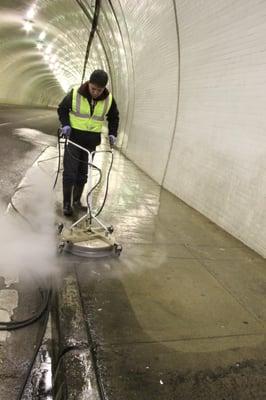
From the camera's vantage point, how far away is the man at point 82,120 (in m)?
4.48

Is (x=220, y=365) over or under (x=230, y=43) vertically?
under

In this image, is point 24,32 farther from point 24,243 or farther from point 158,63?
point 24,243

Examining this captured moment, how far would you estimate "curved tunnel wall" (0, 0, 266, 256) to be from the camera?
15.5 feet

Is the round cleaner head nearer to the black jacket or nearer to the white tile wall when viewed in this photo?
the black jacket

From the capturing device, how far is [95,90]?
4.35 metres

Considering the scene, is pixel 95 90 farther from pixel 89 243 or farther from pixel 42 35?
pixel 42 35

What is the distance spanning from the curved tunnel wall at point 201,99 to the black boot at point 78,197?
6.86 ft

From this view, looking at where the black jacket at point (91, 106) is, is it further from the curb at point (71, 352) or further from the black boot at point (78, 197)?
the curb at point (71, 352)

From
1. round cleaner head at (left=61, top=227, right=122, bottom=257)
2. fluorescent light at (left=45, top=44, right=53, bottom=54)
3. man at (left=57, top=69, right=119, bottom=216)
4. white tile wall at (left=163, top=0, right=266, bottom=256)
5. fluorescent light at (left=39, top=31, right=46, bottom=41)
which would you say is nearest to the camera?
round cleaner head at (left=61, top=227, right=122, bottom=257)

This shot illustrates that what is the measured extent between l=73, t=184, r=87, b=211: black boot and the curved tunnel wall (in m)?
2.09

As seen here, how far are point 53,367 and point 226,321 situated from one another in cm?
139

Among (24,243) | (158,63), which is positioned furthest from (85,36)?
(24,243)

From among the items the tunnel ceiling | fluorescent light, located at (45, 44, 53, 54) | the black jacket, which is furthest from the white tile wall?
fluorescent light, located at (45, 44, 53, 54)

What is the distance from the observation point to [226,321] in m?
2.86
